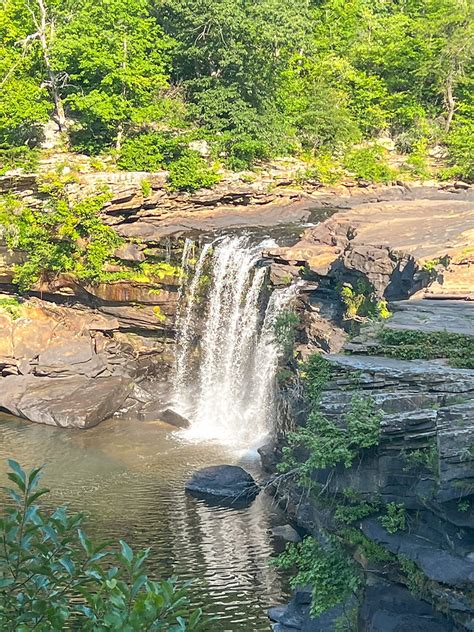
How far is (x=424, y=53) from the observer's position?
36.7 metres

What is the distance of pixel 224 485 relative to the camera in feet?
58.7

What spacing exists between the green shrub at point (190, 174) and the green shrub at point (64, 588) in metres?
25.4

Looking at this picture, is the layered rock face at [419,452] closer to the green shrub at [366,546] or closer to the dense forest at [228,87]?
Answer: the green shrub at [366,546]

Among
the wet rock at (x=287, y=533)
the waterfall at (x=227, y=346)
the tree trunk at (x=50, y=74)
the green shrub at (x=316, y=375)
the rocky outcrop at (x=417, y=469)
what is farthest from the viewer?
the tree trunk at (x=50, y=74)

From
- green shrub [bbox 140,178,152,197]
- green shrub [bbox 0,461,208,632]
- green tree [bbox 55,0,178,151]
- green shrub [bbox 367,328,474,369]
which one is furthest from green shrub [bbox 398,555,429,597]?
green tree [bbox 55,0,178,151]

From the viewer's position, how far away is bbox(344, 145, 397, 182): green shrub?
1297 inches

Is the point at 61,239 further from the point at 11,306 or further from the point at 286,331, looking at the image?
the point at 286,331

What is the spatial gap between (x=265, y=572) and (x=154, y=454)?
21.6 ft

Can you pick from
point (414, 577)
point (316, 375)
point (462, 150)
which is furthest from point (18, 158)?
point (414, 577)

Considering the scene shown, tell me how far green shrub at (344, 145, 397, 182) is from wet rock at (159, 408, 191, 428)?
15205 mm

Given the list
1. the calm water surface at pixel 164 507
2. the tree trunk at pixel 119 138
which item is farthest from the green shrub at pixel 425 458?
the tree trunk at pixel 119 138

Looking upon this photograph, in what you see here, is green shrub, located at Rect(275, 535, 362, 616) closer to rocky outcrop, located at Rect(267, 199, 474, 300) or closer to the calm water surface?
the calm water surface

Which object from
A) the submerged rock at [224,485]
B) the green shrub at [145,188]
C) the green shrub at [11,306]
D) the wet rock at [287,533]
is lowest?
the wet rock at [287,533]

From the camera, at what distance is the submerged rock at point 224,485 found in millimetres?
17641
